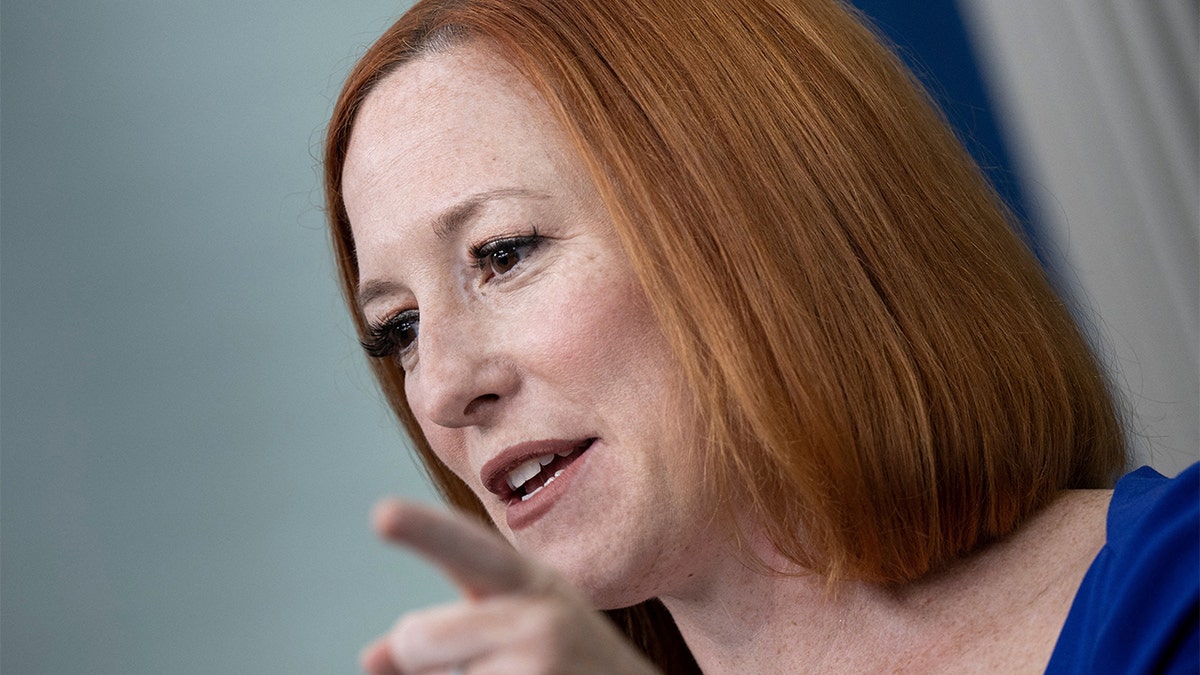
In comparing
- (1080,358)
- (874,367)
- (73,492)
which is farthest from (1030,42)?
(73,492)

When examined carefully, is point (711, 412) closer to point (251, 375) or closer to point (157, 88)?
point (251, 375)

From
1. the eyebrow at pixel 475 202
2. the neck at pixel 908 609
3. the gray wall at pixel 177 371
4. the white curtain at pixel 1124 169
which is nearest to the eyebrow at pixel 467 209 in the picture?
the eyebrow at pixel 475 202

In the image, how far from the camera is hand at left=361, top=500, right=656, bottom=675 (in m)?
0.62

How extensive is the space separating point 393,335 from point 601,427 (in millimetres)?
403

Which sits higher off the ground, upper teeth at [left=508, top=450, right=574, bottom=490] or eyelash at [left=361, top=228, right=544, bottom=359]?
eyelash at [left=361, top=228, right=544, bottom=359]

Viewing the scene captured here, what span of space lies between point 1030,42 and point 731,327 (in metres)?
1.55

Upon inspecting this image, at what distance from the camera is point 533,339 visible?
3.77 feet

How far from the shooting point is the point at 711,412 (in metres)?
1.10

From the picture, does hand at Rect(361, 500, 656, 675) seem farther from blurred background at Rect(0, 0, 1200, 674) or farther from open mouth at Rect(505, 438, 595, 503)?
blurred background at Rect(0, 0, 1200, 674)

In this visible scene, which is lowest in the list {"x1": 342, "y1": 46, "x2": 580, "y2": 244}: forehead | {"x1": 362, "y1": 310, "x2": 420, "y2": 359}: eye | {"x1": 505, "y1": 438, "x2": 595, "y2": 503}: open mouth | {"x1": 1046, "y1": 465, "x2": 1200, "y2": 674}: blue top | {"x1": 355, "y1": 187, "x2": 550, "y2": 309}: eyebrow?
{"x1": 1046, "y1": 465, "x2": 1200, "y2": 674}: blue top

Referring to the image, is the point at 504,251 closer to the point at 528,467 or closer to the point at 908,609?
the point at 528,467

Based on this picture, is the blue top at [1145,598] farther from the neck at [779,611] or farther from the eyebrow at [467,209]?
the eyebrow at [467,209]

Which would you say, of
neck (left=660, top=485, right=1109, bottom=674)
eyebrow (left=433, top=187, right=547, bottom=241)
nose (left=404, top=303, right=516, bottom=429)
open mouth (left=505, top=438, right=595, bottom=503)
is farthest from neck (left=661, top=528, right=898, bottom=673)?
eyebrow (left=433, top=187, right=547, bottom=241)

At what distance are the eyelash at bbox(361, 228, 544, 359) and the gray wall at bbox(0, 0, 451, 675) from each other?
0.78 metres
